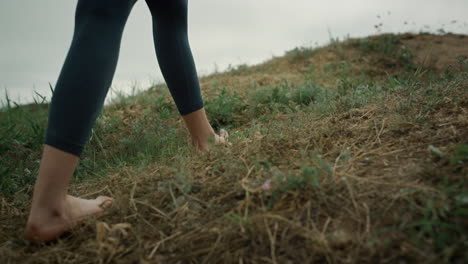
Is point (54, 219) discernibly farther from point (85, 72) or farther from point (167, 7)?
point (167, 7)

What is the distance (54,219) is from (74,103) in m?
0.46

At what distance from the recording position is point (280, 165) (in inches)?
56.7

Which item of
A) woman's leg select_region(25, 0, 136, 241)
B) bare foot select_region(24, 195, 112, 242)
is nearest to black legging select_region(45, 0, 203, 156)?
woman's leg select_region(25, 0, 136, 241)

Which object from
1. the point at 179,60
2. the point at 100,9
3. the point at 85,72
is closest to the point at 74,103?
the point at 85,72

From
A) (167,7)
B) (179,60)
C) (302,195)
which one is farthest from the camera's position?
(179,60)

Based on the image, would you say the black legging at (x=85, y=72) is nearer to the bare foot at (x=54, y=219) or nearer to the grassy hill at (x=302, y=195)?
the bare foot at (x=54, y=219)

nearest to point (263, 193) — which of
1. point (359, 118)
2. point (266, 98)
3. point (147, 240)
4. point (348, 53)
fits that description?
point (147, 240)

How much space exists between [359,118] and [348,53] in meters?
4.60

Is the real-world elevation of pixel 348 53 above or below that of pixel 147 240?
above

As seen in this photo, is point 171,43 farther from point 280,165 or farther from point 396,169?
point 396,169

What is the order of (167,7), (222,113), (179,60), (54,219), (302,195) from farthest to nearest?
(222,113), (179,60), (167,7), (54,219), (302,195)

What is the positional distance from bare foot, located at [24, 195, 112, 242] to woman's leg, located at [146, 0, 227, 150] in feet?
2.56

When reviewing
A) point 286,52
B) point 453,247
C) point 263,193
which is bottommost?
point 453,247

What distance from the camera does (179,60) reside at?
6.23 ft
